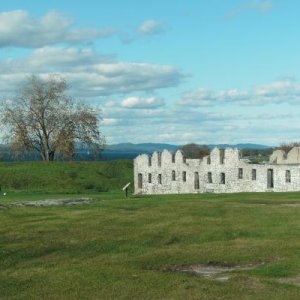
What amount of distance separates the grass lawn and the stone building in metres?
20.0

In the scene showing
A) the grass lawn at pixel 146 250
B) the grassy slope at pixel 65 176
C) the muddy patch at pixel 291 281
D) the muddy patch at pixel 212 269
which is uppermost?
the grassy slope at pixel 65 176

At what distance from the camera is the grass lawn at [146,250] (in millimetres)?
15305

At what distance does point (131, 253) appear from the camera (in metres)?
19.7

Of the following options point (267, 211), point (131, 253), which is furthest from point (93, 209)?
point (131, 253)

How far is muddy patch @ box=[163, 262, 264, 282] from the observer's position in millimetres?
16797

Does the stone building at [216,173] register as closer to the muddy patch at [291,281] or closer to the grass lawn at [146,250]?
the grass lawn at [146,250]

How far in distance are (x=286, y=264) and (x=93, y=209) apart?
1451 cm

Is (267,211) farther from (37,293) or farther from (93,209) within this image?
(37,293)

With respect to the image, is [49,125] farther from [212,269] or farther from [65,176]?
[212,269]

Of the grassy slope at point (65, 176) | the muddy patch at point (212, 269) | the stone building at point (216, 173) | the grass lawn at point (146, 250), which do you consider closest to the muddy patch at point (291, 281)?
the grass lawn at point (146, 250)

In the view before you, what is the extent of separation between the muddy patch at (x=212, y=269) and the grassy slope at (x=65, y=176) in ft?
146

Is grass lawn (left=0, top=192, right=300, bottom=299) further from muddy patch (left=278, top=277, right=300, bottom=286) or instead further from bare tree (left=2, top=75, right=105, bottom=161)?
bare tree (left=2, top=75, right=105, bottom=161)

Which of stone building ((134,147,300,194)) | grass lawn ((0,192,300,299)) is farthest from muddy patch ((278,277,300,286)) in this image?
stone building ((134,147,300,194))

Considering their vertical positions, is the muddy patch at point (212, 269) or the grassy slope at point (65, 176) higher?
the grassy slope at point (65, 176)
